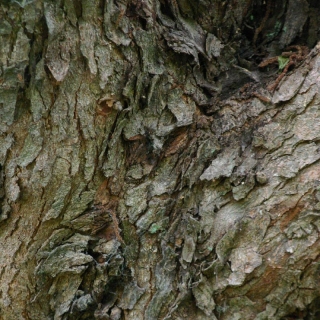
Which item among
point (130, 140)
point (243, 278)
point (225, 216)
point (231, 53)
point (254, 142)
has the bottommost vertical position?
point (243, 278)

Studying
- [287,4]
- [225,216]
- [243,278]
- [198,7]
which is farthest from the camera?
[287,4]

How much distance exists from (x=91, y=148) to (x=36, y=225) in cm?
33

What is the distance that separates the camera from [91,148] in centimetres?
131

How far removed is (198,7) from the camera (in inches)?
61.2

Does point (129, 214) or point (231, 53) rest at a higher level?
point (231, 53)

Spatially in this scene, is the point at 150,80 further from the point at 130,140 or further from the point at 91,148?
the point at 91,148

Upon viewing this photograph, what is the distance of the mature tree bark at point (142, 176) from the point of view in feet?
3.99

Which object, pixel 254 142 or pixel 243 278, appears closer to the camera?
pixel 243 278

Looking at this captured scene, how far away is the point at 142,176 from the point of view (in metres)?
1.42

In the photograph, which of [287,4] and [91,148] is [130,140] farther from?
[287,4]

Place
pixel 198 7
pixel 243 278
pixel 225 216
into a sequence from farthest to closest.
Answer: pixel 198 7 < pixel 225 216 < pixel 243 278

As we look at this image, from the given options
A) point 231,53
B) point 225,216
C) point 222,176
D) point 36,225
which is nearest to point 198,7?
point 231,53

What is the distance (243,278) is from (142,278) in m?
0.36

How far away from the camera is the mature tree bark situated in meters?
1.22
